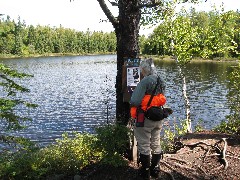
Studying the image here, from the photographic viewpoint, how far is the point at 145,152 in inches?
223

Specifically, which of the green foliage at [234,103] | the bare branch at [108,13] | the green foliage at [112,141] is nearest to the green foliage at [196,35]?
the green foliage at [234,103]

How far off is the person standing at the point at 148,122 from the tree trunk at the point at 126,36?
2.78ft

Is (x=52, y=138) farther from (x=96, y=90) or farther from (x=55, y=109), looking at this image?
(x=96, y=90)

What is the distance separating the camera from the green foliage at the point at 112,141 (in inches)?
236

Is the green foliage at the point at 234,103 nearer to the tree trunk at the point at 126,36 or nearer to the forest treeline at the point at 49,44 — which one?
the tree trunk at the point at 126,36

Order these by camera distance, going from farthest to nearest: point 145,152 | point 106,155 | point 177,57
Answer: point 177,57 < point 106,155 < point 145,152

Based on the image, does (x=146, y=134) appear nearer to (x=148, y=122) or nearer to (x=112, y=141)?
(x=148, y=122)

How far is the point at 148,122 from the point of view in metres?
5.59

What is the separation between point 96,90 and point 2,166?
30.8m

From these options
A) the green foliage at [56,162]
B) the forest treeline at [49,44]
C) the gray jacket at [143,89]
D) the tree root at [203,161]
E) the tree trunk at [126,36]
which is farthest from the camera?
the forest treeline at [49,44]

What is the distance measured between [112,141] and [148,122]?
0.95m

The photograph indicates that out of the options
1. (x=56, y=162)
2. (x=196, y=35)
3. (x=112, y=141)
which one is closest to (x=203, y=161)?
(x=112, y=141)

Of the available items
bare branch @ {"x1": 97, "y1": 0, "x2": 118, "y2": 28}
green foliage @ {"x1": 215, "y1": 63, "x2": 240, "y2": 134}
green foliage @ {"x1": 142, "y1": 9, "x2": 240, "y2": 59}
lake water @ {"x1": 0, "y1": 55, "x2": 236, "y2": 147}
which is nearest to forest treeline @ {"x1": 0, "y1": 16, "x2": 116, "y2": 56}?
lake water @ {"x1": 0, "y1": 55, "x2": 236, "y2": 147}

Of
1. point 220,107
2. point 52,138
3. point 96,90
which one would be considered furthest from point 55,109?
point 220,107
